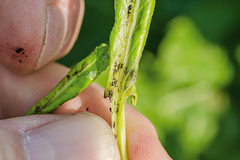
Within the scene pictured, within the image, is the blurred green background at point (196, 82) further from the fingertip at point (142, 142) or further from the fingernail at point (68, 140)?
the fingernail at point (68, 140)

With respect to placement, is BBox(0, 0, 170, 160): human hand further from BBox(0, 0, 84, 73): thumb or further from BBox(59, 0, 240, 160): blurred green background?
BBox(59, 0, 240, 160): blurred green background

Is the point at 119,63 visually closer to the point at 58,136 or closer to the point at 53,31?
the point at 58,136

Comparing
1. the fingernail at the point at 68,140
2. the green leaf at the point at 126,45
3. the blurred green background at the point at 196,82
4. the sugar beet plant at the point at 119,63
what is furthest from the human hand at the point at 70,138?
the blurred green background at the point at 196,82

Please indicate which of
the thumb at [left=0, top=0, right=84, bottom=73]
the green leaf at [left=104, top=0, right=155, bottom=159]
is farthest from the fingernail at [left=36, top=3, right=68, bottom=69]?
the green leaf at [left=104, top=0, right=155, bottom=159]

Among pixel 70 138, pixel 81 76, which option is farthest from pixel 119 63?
pixel 70 138

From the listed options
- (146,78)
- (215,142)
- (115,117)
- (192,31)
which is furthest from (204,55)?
(115,117)

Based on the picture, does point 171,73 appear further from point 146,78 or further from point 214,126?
point 214,126
